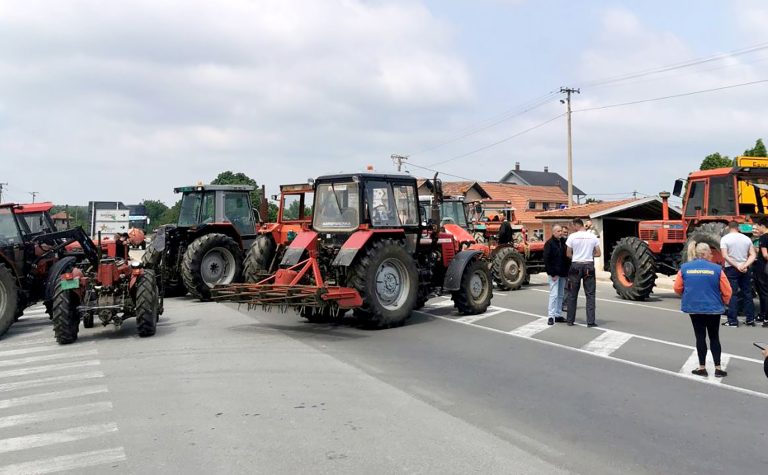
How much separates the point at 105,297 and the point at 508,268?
10.5m

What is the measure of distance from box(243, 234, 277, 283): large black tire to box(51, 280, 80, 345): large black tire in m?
2.99

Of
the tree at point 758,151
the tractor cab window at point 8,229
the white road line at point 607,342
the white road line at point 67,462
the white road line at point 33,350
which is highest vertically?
the tree at point 758,151

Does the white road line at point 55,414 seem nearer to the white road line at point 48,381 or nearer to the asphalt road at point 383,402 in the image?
the asphalt road at point 383,402

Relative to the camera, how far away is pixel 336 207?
11.7 meters

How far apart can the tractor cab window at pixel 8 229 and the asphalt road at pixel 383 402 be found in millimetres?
1837

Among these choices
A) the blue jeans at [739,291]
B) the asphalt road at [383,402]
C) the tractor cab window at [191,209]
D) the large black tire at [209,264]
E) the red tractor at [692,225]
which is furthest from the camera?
the tractor cab window at [191,209]

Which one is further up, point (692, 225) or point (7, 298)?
point (692, 225)

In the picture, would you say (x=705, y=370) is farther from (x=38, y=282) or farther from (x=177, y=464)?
(x=38, y=282)

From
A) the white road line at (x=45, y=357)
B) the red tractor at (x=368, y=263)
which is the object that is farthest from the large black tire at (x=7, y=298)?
the red tractor at (x=368, y=263)

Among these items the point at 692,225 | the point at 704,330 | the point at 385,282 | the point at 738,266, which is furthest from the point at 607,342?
the point at 692,225

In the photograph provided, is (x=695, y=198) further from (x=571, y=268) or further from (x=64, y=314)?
(x=64, y=314)

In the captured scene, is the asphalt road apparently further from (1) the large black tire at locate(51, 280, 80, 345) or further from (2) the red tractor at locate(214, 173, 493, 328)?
(2) the red tractor at locate(214, 173, 493, 328)

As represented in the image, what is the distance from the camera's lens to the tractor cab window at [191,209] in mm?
17141

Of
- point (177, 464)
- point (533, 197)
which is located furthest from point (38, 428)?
point (533, 197)
